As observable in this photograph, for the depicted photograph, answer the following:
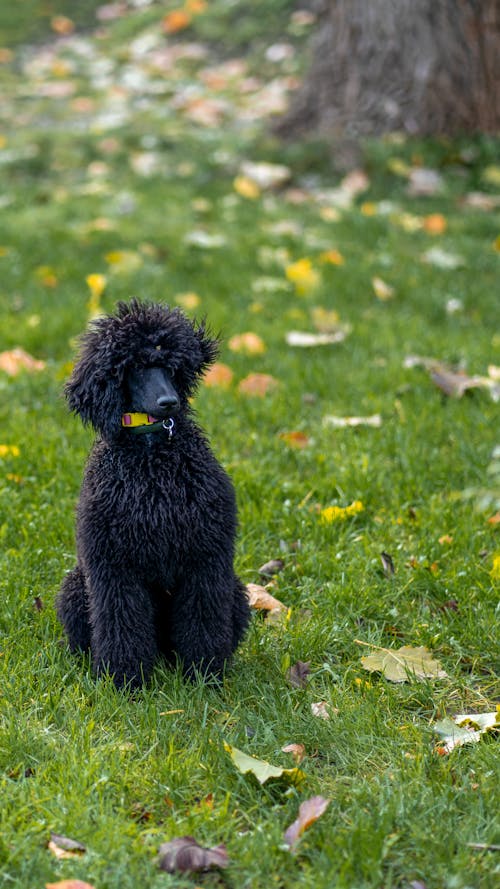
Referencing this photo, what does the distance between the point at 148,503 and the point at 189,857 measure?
983 millimetres

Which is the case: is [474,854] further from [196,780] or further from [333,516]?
[333,516]

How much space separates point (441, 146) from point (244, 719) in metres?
6.22

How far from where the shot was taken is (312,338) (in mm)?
5648

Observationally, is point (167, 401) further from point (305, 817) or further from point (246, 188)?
point (246, 188)

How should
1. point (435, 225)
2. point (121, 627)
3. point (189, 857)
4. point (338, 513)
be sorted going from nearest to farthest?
point (189, 857) → point (121, 627) → point (338, 513) → point (435, 225)

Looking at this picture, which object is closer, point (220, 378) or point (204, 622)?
point (204, 622)

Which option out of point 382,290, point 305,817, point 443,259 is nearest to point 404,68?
point 443,259

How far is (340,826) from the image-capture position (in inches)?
98.3

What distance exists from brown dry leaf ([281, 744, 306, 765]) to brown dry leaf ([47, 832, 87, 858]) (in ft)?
2.10

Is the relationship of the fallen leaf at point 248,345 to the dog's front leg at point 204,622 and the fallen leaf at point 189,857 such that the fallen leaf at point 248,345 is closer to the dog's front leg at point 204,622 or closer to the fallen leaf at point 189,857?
the dog's front leg at point 204,622

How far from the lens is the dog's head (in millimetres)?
2811

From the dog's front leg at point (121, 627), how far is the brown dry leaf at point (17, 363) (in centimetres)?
256

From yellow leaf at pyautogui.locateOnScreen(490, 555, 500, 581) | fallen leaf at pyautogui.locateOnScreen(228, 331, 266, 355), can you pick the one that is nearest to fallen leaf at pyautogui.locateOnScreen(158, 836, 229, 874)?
yellow leaf at pyautogui.locateOnScreen(490, 555, 500, 581)

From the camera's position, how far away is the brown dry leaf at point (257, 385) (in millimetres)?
5117
